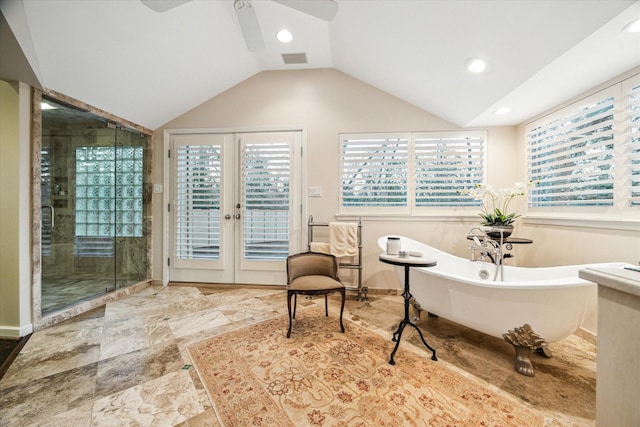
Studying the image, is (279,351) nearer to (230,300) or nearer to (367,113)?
(230,300)

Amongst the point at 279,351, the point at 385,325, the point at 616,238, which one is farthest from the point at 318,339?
the point at 616,238

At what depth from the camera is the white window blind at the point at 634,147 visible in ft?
5.41

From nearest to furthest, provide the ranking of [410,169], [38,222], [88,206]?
[38,222]
[88,206]
[410,169]

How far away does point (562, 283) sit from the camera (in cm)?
142

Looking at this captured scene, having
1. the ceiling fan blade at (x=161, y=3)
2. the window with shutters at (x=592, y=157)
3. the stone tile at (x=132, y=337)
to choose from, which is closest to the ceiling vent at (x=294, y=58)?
the ceiling fan blade at (x=161, y=3)

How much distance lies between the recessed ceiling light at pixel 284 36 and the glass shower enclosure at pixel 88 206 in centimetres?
218

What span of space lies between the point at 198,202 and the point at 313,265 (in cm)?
189

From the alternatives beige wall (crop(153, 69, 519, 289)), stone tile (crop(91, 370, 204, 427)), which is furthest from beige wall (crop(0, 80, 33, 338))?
stone tile (crop(91, 370, 204, 427))

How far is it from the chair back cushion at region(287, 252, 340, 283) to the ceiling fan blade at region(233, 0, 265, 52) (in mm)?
1846

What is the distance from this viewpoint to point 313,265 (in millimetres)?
2303

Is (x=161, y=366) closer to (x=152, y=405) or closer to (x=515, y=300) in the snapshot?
(x=152, y=405)

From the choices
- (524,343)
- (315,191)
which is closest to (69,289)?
(315,191)

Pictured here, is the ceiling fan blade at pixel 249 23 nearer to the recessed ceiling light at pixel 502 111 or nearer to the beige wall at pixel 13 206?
the beige wall at pixel 13 206

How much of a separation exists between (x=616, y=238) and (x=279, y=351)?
8.72 feet
